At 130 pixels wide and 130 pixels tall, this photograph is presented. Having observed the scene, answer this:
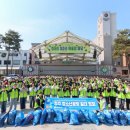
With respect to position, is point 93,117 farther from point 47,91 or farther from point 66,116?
point 47,91

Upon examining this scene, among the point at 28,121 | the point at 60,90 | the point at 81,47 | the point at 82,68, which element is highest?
the point at 81,47

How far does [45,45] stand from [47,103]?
35.4 metres

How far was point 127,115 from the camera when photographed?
37.8 ft

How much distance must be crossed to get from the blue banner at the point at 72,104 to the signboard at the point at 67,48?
1302 inches

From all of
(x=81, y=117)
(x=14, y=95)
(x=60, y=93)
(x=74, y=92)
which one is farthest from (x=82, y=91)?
(x=81, y=117)

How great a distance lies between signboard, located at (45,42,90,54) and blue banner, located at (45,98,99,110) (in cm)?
3307

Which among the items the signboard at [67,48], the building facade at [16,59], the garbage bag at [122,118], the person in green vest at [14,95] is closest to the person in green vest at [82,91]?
the person in green vest at [14,95]

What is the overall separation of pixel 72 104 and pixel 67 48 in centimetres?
3357

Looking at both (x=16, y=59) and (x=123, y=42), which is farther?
(x=16, y=59)

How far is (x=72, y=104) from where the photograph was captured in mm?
12984

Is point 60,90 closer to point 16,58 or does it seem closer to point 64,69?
point 64,69

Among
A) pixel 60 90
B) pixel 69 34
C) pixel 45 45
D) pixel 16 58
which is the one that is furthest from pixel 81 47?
pixel 16 58

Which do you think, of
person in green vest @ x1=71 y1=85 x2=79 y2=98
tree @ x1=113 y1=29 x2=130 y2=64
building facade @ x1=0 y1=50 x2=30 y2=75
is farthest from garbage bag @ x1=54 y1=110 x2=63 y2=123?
building facade @ x1=0 y1=50 x2=30 y2=75

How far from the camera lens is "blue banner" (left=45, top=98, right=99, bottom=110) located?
12.9 metres
